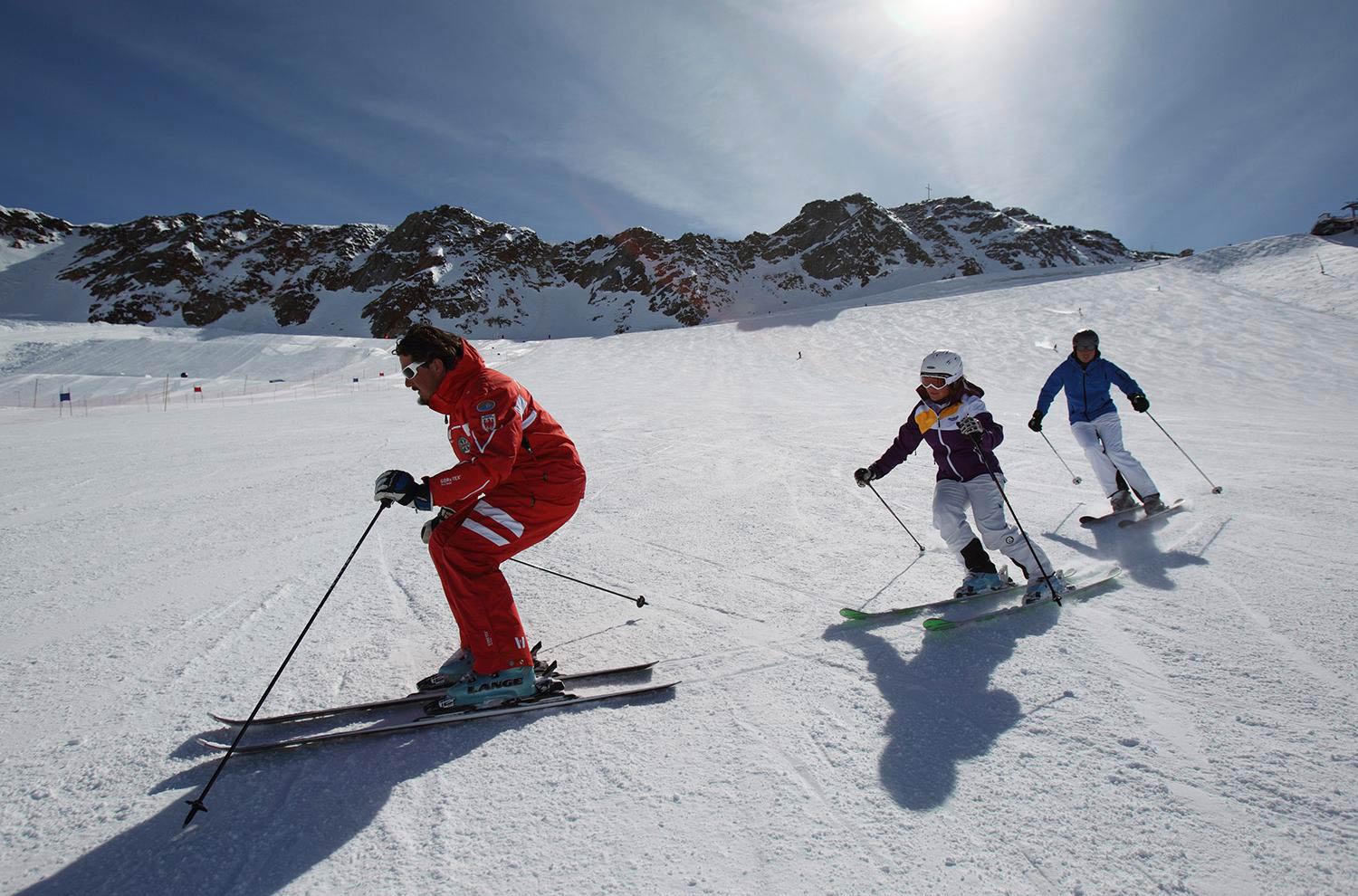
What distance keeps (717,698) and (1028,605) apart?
2.41m

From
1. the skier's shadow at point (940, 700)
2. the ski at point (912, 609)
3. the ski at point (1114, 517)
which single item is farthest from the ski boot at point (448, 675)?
the ski at point (1114, 517)

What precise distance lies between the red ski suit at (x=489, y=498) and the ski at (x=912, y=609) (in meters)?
2.16

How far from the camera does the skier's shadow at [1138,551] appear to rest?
14.9 feet

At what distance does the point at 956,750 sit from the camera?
263 centimetres

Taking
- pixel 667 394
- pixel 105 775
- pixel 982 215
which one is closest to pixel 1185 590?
pixel 105 775

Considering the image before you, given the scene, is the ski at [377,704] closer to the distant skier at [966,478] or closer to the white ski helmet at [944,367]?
the distant skier at [966,478]

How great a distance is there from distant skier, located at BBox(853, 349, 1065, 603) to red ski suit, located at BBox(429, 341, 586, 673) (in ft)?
9.14

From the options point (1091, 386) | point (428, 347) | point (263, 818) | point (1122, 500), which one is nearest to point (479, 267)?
point (1091, 386)

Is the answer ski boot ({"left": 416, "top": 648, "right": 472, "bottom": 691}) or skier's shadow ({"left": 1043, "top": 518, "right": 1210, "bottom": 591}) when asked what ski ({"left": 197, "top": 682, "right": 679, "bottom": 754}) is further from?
skier's shadow ({"left": 1043, "top": 518, "right": 1210, "bottom": 591})

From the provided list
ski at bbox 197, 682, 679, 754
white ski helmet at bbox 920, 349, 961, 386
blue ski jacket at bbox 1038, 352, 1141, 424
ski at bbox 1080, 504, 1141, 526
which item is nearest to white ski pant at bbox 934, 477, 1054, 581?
white ski helmet at bbox 920, 349, 961, 386

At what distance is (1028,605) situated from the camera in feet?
13.1

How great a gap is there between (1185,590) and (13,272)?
183m

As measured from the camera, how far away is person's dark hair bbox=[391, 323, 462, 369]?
9.79ft

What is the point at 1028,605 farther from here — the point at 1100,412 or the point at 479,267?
the point at 479,267
